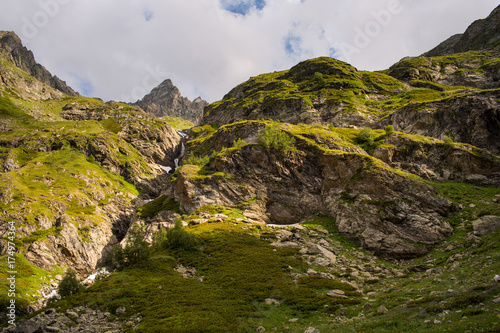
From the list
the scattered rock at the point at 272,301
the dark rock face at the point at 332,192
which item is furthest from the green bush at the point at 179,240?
the dark rock face at the point at 332,192

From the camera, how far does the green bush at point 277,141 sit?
6706cm

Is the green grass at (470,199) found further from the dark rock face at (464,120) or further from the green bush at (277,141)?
the green bush at (277,141)

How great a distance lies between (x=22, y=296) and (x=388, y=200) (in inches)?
2764

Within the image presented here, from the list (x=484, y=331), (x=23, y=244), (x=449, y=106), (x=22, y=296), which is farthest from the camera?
(x=449, y=106)

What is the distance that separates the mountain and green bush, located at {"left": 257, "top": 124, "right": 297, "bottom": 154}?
0.57 metres

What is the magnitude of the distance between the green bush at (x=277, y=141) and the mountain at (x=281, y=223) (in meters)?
0.57

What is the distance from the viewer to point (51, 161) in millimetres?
98625

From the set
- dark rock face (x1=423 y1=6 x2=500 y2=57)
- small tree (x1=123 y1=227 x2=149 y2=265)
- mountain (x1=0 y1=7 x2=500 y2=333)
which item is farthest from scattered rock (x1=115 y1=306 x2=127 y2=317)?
dark rock face (x1=423 y1=6 x2=500 y2=57)

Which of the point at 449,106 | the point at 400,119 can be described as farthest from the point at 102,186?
the point at 449,106

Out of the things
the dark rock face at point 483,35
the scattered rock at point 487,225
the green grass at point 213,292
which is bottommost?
the scattered rock at point 487,225

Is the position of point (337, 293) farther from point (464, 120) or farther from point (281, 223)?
point (464, 120)

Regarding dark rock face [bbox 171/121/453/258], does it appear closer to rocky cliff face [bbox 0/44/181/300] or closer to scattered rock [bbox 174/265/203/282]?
scattered rock [bbox 174/265/203/282]

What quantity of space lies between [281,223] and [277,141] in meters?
23.7

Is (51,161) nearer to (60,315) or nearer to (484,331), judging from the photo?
(60,315)
